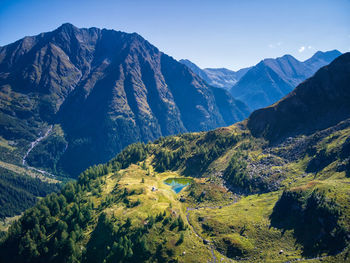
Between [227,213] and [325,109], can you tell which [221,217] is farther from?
[325,109]

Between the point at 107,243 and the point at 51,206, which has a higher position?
the point at 51,206

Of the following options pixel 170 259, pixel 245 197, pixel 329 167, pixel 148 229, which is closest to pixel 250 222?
pixel 245 197

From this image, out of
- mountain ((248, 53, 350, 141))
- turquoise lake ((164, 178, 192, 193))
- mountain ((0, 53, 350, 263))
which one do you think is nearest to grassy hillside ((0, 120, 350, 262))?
mountain ((0, 53, 350, 263))

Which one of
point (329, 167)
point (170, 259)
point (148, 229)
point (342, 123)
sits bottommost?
point (170, 259)

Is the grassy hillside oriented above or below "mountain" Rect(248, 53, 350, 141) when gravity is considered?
below

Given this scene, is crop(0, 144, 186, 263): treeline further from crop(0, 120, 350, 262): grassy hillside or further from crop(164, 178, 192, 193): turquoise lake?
crop(164, 178, 192, 193): turquoise lake

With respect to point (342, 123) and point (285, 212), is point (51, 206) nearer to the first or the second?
point (285, 212)
